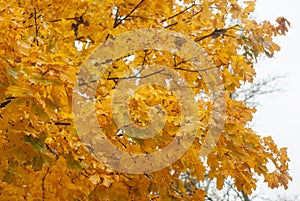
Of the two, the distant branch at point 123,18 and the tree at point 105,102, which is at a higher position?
the distant branch at point 123,18

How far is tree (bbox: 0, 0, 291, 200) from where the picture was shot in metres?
1.95

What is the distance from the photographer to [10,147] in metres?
2.10

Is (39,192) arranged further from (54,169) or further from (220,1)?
(220,1)

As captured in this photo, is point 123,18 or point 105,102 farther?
point 123,18

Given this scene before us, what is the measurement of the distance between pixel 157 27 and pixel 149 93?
68 centimetres

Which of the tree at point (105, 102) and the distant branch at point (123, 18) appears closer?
the tree at point (105, 102)

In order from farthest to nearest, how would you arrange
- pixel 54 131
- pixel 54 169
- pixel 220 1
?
1. pixel 220 1
2. pixel 54 169
3. pixel 54 131

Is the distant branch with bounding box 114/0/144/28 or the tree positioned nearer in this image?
the tree

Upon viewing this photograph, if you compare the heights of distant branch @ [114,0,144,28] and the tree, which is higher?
distant branch @ [114,0,144,28]

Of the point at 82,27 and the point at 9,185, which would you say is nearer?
the point at 9,185

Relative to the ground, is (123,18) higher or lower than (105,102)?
higher

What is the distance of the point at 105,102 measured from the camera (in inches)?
87.0

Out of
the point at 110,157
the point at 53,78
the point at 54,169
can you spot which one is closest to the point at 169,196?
the point at 110,157

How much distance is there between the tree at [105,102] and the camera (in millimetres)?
1948
